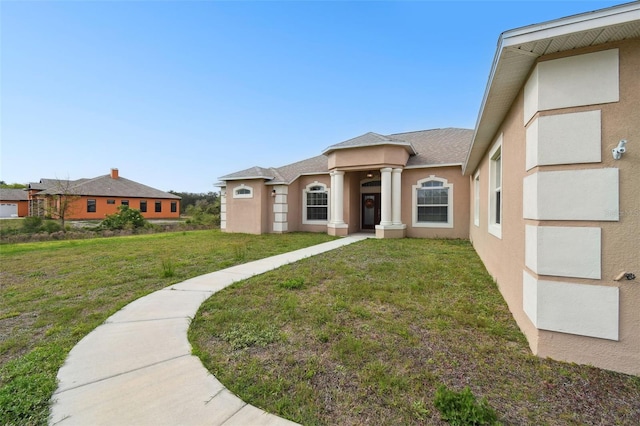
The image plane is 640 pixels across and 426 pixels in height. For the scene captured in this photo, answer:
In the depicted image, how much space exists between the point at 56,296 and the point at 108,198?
1358 inches

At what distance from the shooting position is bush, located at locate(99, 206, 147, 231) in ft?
58.2

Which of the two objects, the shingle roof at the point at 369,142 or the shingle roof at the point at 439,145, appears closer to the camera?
the shingle roof at the point at 369,142

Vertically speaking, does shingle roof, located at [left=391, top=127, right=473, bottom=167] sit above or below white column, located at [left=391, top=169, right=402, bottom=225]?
above

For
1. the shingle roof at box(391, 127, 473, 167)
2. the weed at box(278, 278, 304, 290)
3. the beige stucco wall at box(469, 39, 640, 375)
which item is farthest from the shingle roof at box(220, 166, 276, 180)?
the beige stucco wall at box(469, 39, 640, 375)

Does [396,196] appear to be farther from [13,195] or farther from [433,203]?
[13,195]

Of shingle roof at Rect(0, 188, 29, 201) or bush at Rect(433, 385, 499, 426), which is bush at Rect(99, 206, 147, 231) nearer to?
bush at Rect(433, 385, 499, 426)

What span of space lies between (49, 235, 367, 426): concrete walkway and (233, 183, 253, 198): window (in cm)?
1169

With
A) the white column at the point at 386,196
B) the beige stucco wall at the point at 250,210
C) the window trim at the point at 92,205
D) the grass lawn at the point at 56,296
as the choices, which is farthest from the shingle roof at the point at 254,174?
the window trim at the point at 92,205

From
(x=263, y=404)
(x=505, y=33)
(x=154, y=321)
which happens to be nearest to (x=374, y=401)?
(x=263, y=404)

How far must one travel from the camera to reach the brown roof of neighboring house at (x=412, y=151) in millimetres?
12055

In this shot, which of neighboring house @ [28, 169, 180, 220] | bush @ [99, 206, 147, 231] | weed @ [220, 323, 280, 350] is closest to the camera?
weed @ [220, 323, 280, 350]

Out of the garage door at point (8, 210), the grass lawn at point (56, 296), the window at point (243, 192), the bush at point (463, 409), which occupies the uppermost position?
the window at point (243, 192)

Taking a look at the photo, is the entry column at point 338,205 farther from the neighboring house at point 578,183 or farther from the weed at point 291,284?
the neighboring house at point 578,183

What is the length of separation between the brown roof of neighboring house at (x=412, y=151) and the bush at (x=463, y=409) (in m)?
10.9
